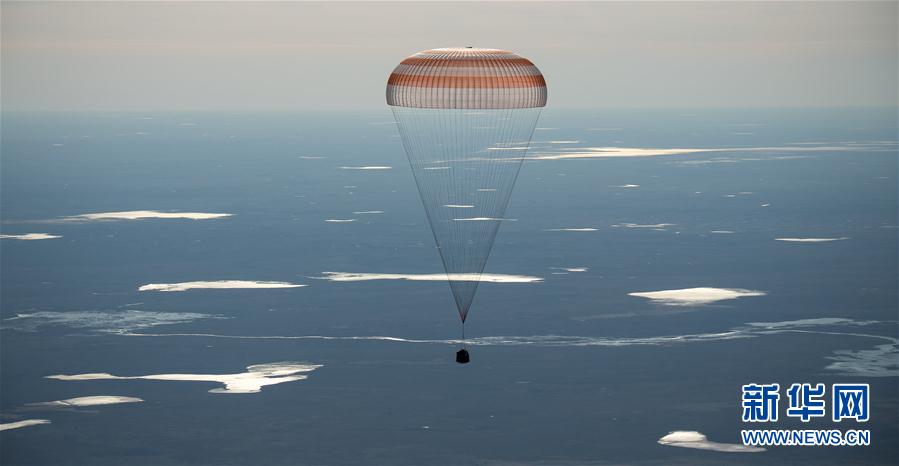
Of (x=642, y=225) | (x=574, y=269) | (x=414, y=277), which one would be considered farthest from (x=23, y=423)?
(x=642, y=225)

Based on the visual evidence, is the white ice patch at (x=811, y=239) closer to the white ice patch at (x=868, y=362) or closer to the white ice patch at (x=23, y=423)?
the white ice patch at (x=868, y=362)

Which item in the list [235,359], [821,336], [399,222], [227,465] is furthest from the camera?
[399,222]

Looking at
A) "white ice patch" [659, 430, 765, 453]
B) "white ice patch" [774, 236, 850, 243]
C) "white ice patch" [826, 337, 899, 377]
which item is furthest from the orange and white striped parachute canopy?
"white ice patch" [774, 236, 850, 243]

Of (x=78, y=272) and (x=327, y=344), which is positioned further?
(x=78, y=272)

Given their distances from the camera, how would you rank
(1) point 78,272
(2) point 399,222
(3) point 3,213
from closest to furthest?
(1) point 78,272, (2) point 399,222, (3) point 3,213

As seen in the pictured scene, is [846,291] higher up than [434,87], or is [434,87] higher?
[434,87]

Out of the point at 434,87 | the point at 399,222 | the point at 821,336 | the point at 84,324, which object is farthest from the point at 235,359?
the point at 399,222

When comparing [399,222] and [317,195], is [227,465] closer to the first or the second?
[399,222]

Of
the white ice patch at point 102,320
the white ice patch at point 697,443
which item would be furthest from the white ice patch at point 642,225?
the white ice patch at point 697,443
